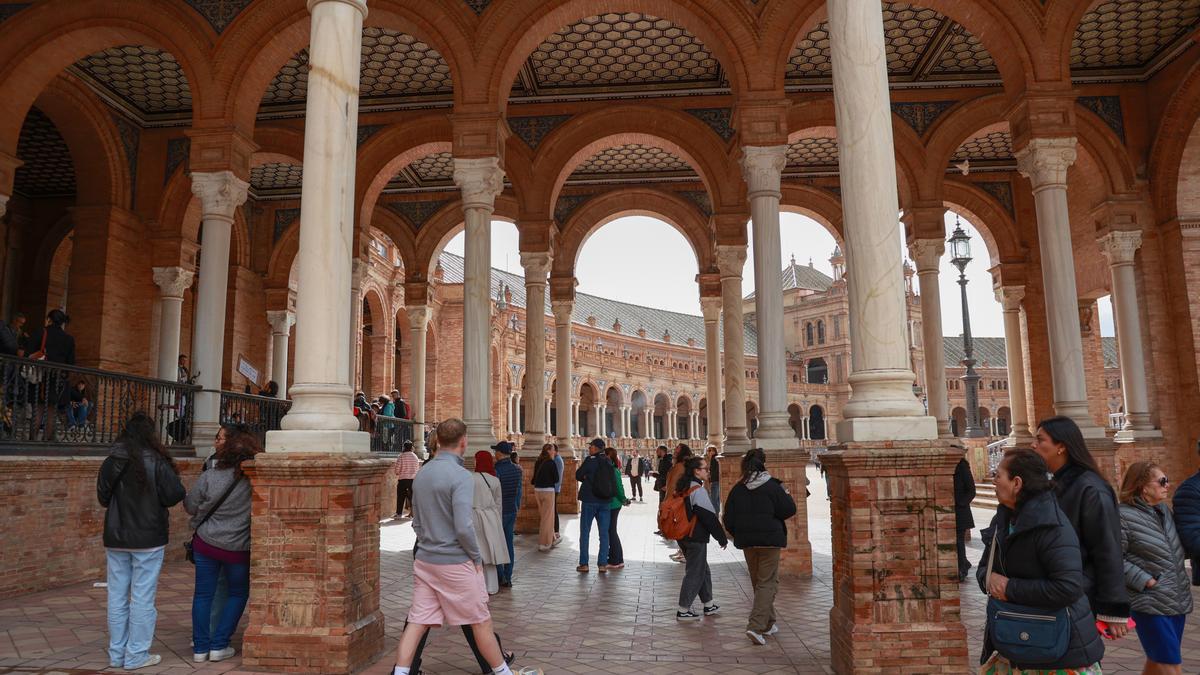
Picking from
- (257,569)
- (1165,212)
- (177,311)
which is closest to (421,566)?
(257,569)

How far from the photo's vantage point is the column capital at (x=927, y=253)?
14.2m

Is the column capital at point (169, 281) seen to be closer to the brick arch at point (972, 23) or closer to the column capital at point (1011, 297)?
the brick arch at point (972, 23)

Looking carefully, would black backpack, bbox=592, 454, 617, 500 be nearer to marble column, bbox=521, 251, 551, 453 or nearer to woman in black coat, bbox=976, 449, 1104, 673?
marble column, bbox=521, 251, 551, 453

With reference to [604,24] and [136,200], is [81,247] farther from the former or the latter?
[604,24]

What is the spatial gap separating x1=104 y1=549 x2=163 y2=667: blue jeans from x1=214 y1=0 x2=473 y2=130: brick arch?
7.31 m

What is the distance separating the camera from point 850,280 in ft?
18.3

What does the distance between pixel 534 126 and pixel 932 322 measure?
7896 millimetres

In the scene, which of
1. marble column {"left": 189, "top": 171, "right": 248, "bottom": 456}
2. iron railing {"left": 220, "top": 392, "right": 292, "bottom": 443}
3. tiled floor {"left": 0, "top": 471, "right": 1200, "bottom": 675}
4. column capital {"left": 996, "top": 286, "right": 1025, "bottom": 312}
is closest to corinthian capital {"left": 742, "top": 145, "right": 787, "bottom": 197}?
tiled floor {"left": 0, "top": 471, "right": 1200, "bottom": 675}

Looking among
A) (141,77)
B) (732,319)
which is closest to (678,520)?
(732,319)

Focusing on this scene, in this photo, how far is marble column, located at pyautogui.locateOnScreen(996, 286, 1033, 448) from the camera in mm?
15805

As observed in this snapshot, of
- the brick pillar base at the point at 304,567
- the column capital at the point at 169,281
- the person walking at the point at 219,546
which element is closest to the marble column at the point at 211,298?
the column capital at the point at 169,281

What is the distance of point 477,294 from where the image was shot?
10.6 meters

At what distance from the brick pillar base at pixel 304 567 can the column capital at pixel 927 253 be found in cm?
1181

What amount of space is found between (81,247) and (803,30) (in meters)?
12.6
